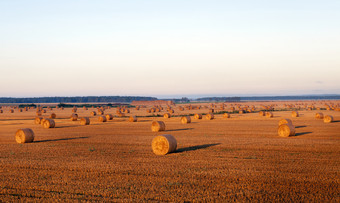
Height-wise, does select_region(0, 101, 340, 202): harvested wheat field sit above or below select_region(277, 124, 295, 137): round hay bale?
below

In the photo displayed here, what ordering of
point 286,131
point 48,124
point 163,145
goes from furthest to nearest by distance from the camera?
point 48,124, point 286,131, point 163,145

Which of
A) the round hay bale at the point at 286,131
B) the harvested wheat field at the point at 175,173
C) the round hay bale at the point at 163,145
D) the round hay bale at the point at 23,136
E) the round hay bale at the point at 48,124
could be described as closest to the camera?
the harvested wheat field at the point at 175,173

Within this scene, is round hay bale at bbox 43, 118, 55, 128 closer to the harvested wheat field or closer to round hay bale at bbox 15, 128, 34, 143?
round hay bale at bbox 15, 128, 34, 143

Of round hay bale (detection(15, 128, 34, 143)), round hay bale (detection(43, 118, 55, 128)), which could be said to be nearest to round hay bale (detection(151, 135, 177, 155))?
round hay bale (detection(15, 128, 34, 143))

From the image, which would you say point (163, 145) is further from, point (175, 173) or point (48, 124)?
point (48, 124)

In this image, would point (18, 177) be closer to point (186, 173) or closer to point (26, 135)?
point (186, 173)

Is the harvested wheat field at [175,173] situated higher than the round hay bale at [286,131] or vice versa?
the round hay bale at [286,131]

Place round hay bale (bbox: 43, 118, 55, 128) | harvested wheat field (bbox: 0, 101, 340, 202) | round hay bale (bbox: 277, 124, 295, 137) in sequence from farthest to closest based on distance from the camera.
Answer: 1. round hay bale (bbox: 43, 118, 55, 128)
2. round hay bale (bbox: 277, 124, 295, 137)
3. harvested wheat field (bbox: 0, 101, 340, 202)

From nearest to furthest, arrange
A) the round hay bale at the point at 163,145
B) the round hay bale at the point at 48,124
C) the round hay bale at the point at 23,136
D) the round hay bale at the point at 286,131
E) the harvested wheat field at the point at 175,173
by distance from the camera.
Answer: the harvested wheat field at the point at 175,173 → the round hay bale at the point at 163,145 → the round hay bale at the point at 23,136 → the round hay bale at the point at 286,131 → the round hay bale at the point at 48,124

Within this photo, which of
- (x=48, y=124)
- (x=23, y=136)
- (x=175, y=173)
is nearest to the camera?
(x=175, y=173)

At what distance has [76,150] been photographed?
2314cm

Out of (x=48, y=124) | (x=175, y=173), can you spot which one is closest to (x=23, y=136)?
(x=48, y=124)

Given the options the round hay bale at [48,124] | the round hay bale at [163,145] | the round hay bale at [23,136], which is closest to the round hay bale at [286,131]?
the round hay bale at [163,145]

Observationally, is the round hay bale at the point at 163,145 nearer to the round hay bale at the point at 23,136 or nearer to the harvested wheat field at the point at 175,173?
the harvested wheat field at the point at 175,173
